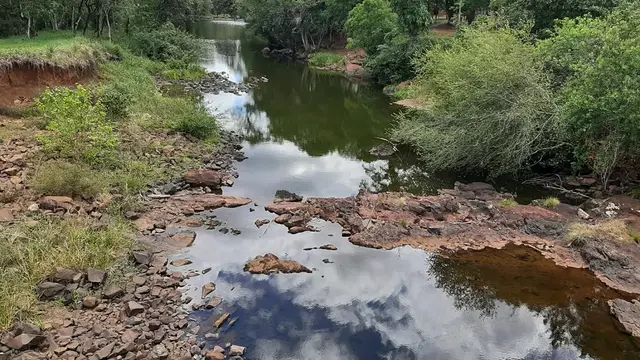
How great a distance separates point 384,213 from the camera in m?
16.0

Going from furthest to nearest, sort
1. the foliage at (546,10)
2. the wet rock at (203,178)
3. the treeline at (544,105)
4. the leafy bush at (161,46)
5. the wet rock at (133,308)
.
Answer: the leafy bush at (161,46) → the foliage at (546,10) → the wet rock at (203,178) → the treeline at (544,105) → the wet rock at (133,308)

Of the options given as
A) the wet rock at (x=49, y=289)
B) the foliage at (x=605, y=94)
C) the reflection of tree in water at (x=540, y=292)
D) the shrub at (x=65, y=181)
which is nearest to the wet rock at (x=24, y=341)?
the wet rock at (x=49, y=289)

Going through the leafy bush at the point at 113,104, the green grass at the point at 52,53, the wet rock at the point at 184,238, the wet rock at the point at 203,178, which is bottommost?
the wet rock at the point at 184,238

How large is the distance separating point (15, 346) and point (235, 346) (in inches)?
149

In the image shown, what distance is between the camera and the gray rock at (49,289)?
9.42 meters

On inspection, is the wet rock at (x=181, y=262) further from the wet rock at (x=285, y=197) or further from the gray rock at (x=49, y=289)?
the wet rock at (x=285, y=197)

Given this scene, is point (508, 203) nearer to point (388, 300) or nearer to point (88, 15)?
point (388, 300)

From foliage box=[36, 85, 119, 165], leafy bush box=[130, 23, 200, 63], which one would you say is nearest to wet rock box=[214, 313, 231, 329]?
foliage box=[36, 85, 119, 165]

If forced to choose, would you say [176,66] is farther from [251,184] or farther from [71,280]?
[71,280]

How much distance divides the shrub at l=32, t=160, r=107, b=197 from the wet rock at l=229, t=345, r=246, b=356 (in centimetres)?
727

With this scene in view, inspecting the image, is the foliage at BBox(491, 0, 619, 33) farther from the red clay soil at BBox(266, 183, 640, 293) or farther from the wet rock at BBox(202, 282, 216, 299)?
the wet rock at BBox(202, 282, 216, 299)

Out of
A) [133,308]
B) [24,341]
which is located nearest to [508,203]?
[133,308]

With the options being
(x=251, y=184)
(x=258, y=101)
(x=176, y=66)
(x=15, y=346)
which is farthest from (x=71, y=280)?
(x=176, y=66)

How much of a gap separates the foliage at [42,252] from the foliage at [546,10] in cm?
2773
